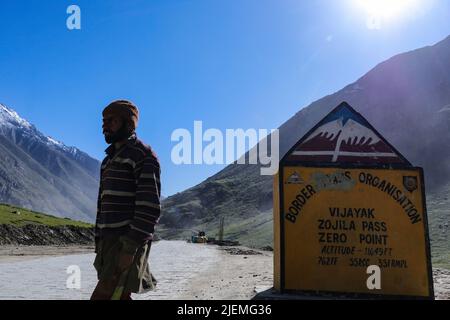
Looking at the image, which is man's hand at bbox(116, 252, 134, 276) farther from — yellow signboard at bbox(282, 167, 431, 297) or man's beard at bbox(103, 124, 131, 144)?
yellow signboard at bbox(282, 167, 431, 297)

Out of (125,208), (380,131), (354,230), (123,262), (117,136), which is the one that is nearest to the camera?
(123,262)

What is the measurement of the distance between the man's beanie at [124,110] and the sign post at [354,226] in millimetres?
3893

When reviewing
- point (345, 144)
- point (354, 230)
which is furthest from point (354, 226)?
point (345, 144)

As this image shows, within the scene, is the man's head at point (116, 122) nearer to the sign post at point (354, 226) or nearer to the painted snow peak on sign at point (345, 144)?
the sign post at point (354, 226)

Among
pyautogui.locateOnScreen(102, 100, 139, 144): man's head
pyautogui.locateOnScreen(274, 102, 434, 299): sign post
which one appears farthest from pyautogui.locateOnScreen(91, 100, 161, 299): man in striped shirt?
pyautogui.locateOnScreen(274, 102, 434, 299): sign post

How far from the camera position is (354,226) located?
23.8 feet

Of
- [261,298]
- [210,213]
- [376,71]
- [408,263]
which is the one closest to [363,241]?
[408,263]

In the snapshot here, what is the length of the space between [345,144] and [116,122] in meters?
4.77

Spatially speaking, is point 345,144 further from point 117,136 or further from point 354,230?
point 117,136

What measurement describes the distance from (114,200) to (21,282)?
7441mm

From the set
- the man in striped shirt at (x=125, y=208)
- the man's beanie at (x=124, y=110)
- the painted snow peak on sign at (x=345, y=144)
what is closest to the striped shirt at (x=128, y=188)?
the man in striped shirt at (x=125, y=208)

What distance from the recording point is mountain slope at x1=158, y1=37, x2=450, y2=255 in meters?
95.1

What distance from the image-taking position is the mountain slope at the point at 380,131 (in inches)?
3745

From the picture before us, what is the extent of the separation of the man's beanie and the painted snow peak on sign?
4076 mm
